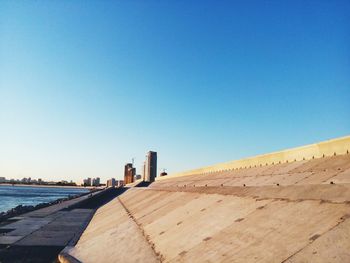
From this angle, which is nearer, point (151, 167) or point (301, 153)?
point (301, 153)

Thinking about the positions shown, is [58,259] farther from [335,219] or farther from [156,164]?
[156,164]

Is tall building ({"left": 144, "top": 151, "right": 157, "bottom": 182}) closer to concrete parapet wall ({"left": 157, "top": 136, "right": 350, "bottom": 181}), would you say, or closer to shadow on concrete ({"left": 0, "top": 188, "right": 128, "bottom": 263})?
concrete parapet wall ({"left": 157, "top": 136, "right": 350, "bottom": 181})

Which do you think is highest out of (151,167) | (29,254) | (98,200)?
(151,167)

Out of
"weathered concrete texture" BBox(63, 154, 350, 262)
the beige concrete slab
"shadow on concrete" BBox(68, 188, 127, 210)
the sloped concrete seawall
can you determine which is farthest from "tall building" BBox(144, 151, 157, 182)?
"weathered concrete texture" BBox(63, 154, 350, 262)

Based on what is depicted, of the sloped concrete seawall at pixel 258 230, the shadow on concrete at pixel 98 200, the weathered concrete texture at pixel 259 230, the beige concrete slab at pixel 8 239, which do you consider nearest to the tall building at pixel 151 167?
the shadow on concrete at pixel 98 200

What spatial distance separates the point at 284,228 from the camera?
3.83 m

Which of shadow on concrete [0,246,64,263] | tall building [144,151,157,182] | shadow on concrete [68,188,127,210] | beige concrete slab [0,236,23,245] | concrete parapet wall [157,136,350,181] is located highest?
tall building [144,151,157,182]

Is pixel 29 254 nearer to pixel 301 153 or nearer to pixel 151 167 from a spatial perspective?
pixel 301 153

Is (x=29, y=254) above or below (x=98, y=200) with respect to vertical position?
below

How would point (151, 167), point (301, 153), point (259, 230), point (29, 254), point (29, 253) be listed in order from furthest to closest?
1. point (151, 167)
2. point (301, 153)
3. point (29, 253)
4. point (29, 254)
5. point (259, 230)

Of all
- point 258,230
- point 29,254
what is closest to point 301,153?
point 258,230

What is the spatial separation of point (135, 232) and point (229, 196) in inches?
96.3

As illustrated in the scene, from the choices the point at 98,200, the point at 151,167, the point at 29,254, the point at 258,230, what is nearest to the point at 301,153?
the point at 258,230

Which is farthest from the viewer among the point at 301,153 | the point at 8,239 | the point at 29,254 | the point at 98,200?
the point at 98,200
